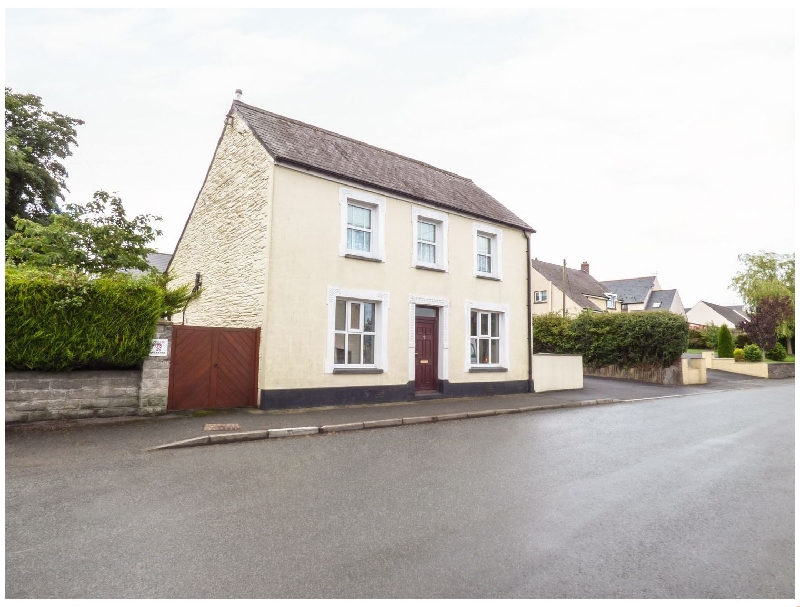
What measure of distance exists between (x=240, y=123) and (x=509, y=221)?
31.2 feet

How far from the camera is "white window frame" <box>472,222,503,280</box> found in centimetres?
1666

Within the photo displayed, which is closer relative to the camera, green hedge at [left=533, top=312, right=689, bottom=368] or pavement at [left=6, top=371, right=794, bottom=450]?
pavement at [left=6, top=371, right=794, bottom=450]

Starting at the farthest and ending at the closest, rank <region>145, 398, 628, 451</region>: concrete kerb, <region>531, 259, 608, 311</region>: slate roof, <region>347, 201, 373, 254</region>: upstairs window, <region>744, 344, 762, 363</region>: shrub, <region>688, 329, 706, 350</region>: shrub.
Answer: <region>688, 329, 706, 350</region>: shrub → <region>531, 259, 608, 311</region>: slate roof → <region>744, 344, 762, 363</region>: shrub → <region>347, 201, 373, 254</region>: upstairs window → <region>145, 398, 628, 451</region>: concrete kerb

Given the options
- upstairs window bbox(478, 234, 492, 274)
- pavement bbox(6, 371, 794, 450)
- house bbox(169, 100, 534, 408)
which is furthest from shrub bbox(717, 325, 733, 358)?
upstairs window bbox(478, 234, 492, 274)

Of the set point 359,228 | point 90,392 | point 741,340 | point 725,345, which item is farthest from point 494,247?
point 741,340

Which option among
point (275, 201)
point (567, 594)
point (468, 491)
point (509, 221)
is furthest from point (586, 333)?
point (567, 594)

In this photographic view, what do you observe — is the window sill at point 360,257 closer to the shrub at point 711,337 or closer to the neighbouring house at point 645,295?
the shrub at point 711,337

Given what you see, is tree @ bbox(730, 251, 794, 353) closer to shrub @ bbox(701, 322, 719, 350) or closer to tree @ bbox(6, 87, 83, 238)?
shrub @ bbox(701, 322, 719, 350)

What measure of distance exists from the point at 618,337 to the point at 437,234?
1234 centimetres

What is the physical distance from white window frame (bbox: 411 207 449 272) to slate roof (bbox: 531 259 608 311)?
2990cm

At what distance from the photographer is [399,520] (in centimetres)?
482

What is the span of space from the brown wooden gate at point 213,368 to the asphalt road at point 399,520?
319 centimetres

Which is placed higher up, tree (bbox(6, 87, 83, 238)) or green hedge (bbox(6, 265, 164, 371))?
tree (bbox(6, 87, 83, 238))

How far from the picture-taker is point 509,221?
17.7 m
